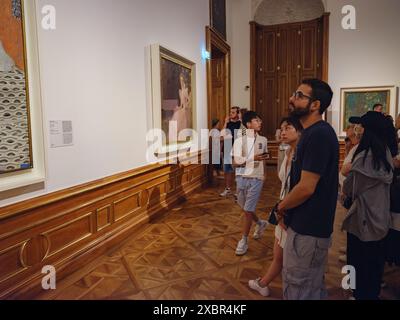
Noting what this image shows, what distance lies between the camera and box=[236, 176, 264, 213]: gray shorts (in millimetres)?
3512

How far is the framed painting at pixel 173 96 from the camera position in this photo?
4.74m

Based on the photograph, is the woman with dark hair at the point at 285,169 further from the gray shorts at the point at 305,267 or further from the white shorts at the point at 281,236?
the gray shorts at the point at 305,267

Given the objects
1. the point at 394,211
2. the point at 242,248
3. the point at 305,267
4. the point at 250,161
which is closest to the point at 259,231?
the point at 242,248

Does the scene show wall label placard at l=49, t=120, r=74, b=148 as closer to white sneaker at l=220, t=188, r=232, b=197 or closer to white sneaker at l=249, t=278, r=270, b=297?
white sneaker at l=249, t=278, r=270, b=297

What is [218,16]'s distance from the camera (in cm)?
872

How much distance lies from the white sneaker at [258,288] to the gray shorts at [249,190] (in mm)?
901

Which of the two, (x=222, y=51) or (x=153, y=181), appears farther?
(x=222, y=51)

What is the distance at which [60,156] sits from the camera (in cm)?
311

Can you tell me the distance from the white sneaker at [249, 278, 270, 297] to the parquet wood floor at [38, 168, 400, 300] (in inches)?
1.8

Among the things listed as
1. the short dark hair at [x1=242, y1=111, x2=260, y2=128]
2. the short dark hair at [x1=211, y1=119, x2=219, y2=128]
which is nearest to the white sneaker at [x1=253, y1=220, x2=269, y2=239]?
the short dark hair at [x1=242, y1=111, x2=260, y2=128]

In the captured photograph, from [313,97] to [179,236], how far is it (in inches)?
113

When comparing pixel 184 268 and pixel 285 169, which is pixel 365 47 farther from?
pixel 184 268

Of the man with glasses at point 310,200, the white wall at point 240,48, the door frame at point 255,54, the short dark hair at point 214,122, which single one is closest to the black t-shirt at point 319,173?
the man with glasses at point 310,200

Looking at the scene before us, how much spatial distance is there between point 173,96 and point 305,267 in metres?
4.12
